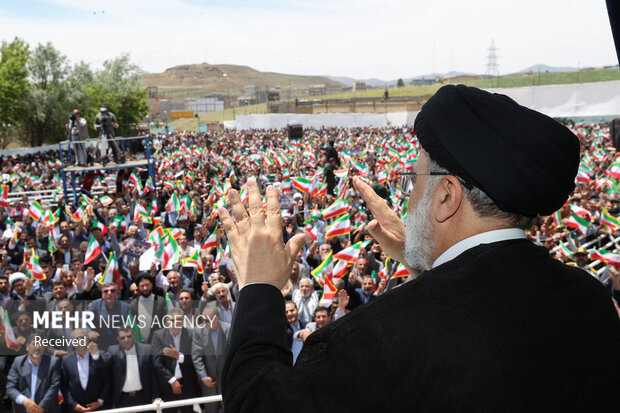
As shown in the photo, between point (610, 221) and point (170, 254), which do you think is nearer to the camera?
point (170, 254)

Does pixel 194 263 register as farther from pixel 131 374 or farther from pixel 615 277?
pixel 615 277

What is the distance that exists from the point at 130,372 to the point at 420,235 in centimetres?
543

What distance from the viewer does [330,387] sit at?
1.03 metres

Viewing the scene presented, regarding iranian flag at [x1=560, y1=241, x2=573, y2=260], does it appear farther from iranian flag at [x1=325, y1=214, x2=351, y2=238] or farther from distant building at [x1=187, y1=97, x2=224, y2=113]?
distant building at [x1=187, y1=97, x2=224, y2=113]

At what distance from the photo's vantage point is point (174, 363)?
20.2 ft

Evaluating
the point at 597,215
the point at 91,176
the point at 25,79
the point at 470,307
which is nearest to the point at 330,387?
the point at 470,307

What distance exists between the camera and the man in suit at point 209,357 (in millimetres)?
6176

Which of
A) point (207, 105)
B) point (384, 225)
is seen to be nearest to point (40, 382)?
point (384, 225)

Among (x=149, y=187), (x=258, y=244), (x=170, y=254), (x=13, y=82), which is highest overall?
(x=13, y=82)

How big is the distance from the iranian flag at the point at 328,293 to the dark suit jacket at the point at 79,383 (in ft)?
9.24

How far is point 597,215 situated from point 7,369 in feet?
35.7

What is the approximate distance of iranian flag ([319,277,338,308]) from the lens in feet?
Answer: 23.8

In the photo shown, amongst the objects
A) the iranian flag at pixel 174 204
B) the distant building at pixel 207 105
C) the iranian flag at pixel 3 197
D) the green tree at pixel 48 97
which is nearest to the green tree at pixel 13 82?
the green tree at pixel 48 97

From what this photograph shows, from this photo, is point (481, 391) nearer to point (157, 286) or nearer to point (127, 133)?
point (157, 286)
